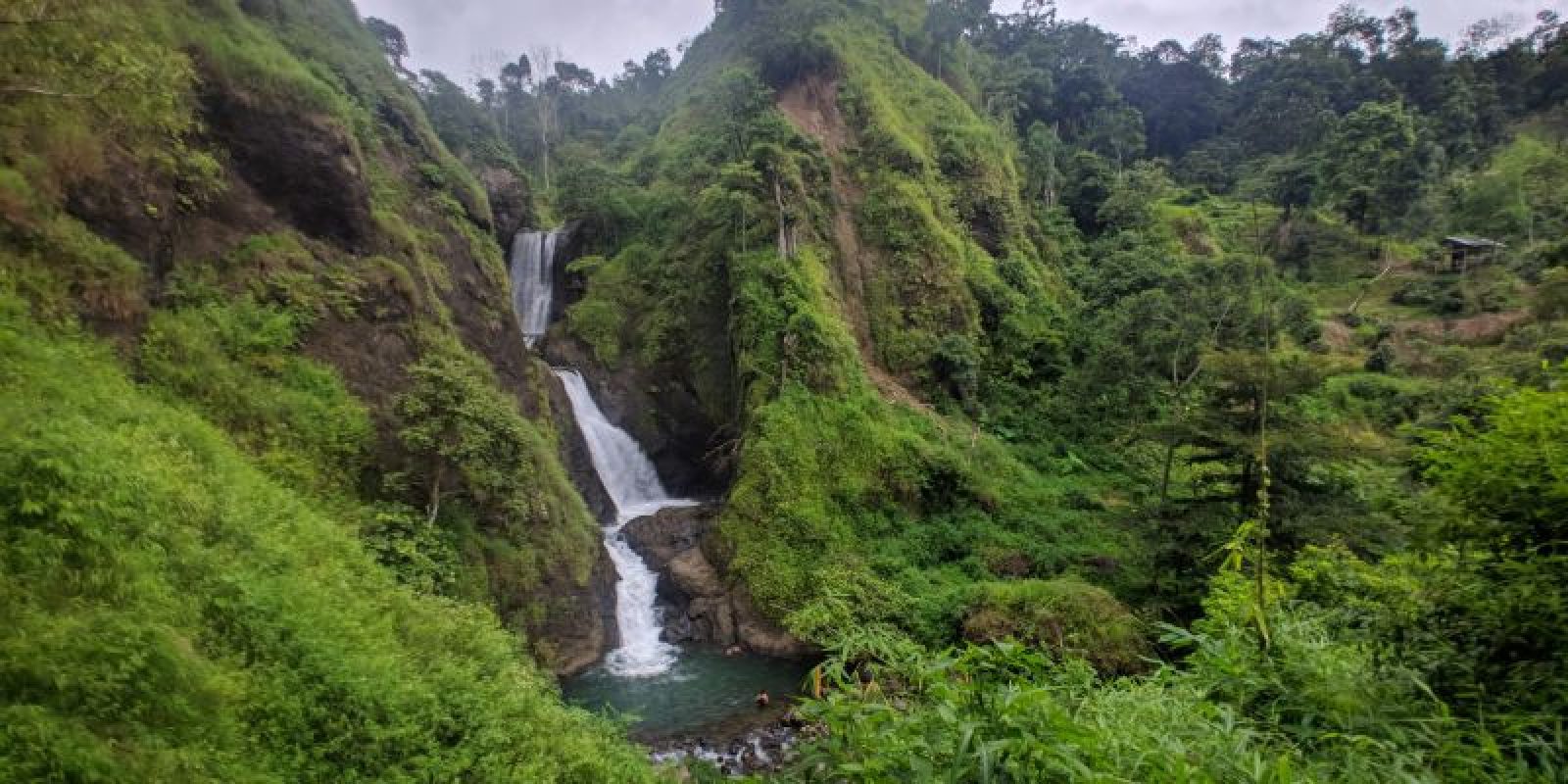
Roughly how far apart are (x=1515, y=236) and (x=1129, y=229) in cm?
2084

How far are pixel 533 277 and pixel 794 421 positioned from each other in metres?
19.6

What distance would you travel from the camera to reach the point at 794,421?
865 inches

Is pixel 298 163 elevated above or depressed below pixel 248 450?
above

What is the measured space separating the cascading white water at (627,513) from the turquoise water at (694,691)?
52cm

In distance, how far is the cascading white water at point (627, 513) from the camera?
1752 cm

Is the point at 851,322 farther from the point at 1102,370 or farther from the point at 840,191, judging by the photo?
the point at 1102,370

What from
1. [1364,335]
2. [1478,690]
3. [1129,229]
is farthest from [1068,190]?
[1478,690]

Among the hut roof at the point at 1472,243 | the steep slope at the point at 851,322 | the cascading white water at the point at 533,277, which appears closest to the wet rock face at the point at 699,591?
the steep slope at the point at 851,322

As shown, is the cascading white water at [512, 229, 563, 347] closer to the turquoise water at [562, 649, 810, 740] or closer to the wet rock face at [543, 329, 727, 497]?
the wet rock face at [543, 329, 727, 497]

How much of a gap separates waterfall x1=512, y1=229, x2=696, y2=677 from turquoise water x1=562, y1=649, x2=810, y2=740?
0.50 m

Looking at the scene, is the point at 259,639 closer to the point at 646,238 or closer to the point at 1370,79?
the point at 646,238

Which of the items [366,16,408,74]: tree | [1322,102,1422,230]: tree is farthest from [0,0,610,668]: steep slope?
[1322,102,1422,230]: tree

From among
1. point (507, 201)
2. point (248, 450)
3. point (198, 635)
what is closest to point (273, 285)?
Answer: point (248, 450)

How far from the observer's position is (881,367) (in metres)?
28.0
